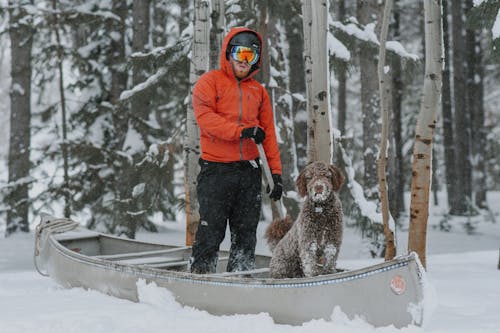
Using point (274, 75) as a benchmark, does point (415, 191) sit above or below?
below

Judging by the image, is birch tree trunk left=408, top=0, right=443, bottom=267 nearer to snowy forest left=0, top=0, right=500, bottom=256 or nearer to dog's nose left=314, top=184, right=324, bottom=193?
snowy forest left=0, top=0, right=500, bottom=256

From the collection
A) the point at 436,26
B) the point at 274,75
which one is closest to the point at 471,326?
the point at 436,26

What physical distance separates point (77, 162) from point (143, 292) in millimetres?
9398

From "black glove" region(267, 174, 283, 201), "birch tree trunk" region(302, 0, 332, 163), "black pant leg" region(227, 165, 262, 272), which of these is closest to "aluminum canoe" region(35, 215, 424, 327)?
"black pant leg" region(227, 165, 262, 272)

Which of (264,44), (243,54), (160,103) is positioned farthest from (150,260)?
(160,103)

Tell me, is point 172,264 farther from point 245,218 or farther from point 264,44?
point 264,44

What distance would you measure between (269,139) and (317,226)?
1191 mm

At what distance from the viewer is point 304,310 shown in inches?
163

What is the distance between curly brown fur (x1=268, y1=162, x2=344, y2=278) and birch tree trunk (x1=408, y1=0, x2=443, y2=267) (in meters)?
2.19

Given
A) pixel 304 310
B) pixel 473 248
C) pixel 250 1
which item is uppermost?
pixel 250 1

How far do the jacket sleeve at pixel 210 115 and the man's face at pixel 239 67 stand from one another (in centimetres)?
23

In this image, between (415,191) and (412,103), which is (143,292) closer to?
(415,191)

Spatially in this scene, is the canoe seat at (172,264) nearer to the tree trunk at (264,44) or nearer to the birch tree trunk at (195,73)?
the birch tree trunk at (195,73)

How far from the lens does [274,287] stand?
431cm
